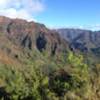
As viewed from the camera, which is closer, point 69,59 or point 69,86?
point 69,86

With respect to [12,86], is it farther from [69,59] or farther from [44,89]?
[69,59]

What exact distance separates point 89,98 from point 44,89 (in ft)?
25.1

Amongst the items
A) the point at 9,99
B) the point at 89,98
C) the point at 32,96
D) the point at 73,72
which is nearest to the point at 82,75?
the point at 73,72

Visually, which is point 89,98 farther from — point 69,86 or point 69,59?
point 69,59

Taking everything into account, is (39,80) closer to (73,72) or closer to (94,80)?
(73,72)

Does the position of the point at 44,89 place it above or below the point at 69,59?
below

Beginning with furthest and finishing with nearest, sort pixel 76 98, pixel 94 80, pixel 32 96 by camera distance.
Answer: pixel 94 80, pixel 32 96, pixel 76 98

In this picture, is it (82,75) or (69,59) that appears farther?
(69,59)

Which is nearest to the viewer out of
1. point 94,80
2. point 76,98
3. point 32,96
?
point 76,98

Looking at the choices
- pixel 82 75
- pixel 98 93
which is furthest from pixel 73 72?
pixel 98 93

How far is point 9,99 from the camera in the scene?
5594cm

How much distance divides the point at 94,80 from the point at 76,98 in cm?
869

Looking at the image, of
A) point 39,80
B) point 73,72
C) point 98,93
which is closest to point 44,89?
point 39,80

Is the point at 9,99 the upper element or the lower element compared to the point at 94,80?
lower
